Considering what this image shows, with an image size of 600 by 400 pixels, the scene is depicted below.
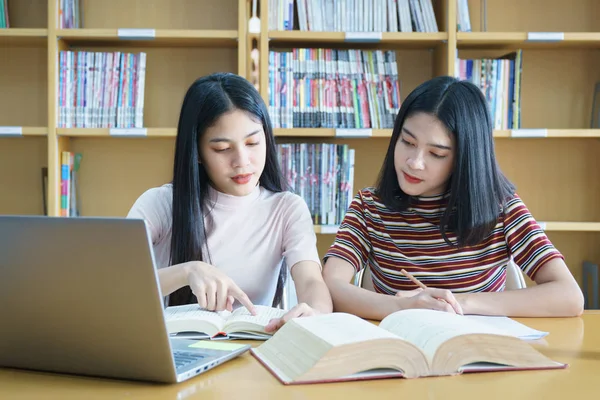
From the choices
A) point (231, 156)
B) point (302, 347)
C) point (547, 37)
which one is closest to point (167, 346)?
point (302, 347)

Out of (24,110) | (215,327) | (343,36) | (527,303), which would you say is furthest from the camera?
(24,110)

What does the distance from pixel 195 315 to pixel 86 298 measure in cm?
37

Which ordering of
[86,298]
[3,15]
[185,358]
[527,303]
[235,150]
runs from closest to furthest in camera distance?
[86,298] < [185,358] < [527,303] < [235,150] < [3,15]

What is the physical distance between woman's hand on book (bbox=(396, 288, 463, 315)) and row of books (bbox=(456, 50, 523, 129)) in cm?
150

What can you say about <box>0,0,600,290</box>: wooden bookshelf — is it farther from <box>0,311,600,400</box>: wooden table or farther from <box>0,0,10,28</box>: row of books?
<box>0,311,600,400</box>: wooden table

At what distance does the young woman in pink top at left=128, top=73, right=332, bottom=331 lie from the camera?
143 centimetres

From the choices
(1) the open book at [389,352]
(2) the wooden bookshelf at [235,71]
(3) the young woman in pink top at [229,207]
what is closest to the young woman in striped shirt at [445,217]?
(3) the young woman in pink top at [229,207]

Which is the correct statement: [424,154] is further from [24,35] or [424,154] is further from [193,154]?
[24,35]

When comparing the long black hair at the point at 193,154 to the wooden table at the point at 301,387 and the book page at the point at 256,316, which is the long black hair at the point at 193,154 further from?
the wooden table at the point at 301,387

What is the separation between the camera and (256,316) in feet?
3.51

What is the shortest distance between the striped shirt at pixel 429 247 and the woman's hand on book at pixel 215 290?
1.44 ft

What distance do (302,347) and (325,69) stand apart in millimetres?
1805

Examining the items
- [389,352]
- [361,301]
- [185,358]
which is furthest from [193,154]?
[389,352]

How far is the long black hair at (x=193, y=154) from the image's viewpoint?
4.72 feet
